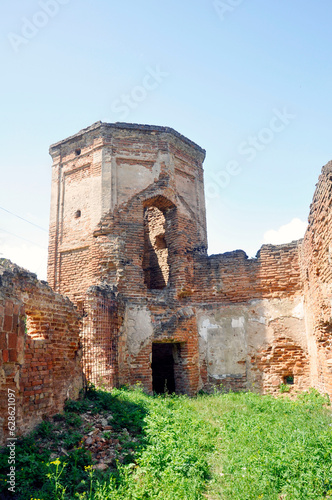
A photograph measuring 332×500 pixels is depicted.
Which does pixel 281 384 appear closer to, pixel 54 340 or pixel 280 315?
pixel 280 315

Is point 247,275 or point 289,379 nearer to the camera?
point 289,379

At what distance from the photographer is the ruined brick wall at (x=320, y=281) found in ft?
21.2

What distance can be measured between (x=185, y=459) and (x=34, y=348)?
102 inches

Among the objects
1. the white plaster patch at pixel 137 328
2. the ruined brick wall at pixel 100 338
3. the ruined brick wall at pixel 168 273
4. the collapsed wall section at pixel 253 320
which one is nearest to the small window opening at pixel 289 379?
the collapsed wall section at pixel 253 320

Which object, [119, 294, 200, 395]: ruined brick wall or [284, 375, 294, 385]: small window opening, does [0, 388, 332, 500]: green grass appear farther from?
[284, 375, 294, 385]: small window opening

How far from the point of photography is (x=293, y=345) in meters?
9.77

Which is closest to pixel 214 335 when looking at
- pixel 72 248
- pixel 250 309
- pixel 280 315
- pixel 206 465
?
pixel 250 309

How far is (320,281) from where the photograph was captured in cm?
742

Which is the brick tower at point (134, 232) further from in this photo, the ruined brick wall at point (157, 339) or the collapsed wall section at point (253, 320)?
the collapsed wall section at point (253, 320)

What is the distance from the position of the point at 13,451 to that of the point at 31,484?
504mm

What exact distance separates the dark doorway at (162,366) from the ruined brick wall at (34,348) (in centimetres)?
592

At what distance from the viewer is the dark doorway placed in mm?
12305

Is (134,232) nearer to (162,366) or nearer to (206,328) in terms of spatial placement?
(206,328)

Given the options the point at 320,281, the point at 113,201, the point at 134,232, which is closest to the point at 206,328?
the point at 134,232
